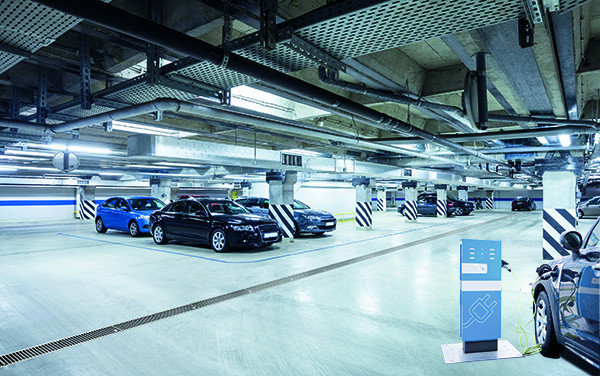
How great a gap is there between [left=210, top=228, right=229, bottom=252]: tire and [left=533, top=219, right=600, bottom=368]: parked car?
682 centimetres

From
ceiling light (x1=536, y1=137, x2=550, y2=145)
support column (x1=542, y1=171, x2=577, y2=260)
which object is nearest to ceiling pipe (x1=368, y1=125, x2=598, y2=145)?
ceiling light (x1=536, y1=137, x2=550, y2=145)

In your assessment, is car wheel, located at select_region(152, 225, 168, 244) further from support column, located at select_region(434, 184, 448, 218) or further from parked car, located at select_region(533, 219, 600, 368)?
support column, located at select_region(434, 184, 448, 218)

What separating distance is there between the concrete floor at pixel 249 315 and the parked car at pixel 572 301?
289mm

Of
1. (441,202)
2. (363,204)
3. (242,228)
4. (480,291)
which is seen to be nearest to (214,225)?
(242,228)

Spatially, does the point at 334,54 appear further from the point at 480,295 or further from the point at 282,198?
the point at 282,198

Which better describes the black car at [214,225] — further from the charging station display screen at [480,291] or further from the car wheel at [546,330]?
the car wheel at [546,330]

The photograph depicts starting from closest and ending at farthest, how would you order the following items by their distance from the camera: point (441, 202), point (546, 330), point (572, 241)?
point (572, 241) → point (546, 330) → point (441, 202)

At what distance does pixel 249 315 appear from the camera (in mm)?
4465

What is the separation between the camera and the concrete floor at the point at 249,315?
10.4 feet

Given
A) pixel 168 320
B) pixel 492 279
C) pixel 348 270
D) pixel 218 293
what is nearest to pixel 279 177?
pixel 348 270

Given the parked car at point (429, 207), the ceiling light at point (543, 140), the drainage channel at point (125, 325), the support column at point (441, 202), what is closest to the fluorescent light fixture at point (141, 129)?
the drainage channel at point (125, 325)

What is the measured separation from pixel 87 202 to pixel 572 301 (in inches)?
1103

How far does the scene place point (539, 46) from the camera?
3.29m

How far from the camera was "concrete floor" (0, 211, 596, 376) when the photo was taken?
10.4 ft
